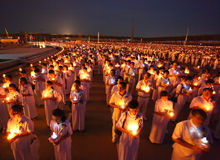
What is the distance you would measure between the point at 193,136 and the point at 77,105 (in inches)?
A: 141

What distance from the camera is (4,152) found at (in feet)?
13.4

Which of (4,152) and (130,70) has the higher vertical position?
(130,70)

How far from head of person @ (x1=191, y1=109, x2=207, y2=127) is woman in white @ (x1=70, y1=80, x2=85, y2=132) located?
11.0 ft

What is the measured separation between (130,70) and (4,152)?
6.98 metres

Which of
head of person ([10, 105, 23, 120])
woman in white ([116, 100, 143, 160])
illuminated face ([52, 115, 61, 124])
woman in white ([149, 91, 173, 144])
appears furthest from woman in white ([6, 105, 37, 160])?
woman in white ([149, 91, 173, 144])

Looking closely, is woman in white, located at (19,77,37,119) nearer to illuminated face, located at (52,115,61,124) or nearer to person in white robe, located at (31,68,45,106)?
person in white robe, located at (31,68,45,106)

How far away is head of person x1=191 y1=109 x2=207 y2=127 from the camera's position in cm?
251

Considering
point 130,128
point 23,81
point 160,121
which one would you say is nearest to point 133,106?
point 130,128

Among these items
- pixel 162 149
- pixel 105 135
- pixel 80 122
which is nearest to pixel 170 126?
pixel 162 149

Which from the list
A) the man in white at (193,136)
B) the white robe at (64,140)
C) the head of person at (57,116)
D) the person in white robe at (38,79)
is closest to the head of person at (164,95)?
the man in white at (193,136)

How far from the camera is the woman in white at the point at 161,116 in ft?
13.3

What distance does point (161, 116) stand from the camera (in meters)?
4.30

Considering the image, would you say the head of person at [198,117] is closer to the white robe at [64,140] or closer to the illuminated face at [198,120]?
the illuminated face at [198,120]

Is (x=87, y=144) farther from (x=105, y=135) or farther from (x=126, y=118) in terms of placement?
(x=126, y=118)
